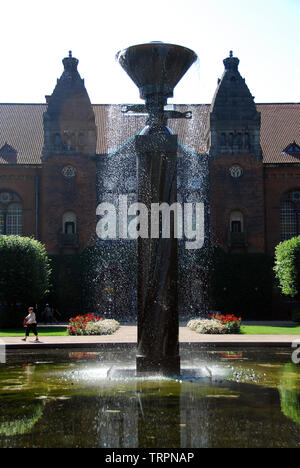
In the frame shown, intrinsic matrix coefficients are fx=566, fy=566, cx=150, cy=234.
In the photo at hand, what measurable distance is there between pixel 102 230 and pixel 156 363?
30861 mm

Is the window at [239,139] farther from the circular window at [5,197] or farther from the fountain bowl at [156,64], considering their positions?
the fountain bowl at [156,64]

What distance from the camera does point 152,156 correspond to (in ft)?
33.5

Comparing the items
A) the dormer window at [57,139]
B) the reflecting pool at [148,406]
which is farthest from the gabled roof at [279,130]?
the reflecting pool at [148,406]

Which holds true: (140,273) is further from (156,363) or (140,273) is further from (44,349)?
(44,349)

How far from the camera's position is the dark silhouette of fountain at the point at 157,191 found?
9.81 metres

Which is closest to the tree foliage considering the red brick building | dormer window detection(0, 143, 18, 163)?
the red brick building

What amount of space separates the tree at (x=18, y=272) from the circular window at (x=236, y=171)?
16.7 m

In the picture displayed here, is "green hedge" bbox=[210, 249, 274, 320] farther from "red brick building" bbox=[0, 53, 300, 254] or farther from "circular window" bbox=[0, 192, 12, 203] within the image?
"circular window" bbox=[0, 192, 12, 203]

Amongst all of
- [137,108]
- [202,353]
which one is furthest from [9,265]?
[137,108]

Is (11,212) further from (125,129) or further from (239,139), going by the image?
(239,139)

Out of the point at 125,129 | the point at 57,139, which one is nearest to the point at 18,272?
the point at 57,139

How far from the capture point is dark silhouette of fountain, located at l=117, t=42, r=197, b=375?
32.2 feet

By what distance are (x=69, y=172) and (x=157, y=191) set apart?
31540mm

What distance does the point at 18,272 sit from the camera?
29.5 meters
